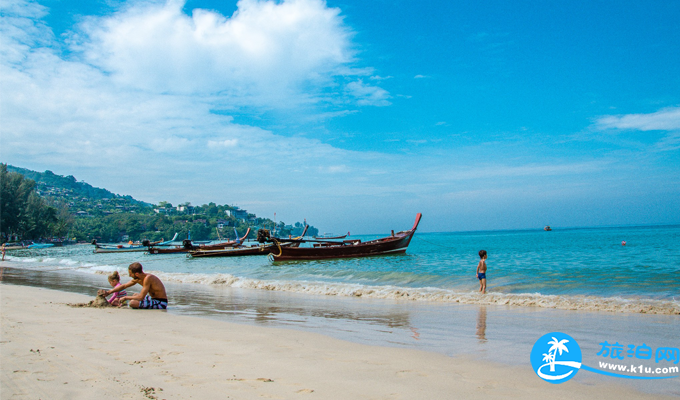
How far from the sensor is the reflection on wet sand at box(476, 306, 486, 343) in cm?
643

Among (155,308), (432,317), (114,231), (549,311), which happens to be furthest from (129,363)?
(114,231)

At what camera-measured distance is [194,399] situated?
3271 millimetres

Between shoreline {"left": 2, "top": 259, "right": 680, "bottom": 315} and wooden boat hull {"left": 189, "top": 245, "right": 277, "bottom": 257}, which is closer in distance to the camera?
shoreline {"left": 2, "top": 259, "right": 680, "bottom": 315}

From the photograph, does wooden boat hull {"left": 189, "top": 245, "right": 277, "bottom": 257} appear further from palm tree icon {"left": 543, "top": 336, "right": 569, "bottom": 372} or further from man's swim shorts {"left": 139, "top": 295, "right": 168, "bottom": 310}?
palm tree icon {"left": 543, "top": 336, "right": 569, "bottom": 372}

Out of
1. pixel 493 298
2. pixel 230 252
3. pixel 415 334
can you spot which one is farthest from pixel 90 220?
pixel 415 334

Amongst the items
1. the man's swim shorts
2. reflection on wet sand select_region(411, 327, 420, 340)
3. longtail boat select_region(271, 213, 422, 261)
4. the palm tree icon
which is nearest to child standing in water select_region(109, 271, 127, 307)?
the man's swim shorts

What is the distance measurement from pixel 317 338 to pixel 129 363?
2.72m

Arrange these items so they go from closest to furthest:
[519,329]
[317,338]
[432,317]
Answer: [317,338] < [519,329] < [432,317]

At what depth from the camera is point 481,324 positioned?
762 cm

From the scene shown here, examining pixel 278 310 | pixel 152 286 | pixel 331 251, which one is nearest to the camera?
pixel 152 286

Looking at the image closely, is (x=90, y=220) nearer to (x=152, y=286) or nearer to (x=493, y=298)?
(x=152, y=286)

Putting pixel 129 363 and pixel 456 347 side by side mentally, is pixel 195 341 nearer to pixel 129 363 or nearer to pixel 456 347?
pixel 129 363

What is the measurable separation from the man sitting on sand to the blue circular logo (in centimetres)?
809

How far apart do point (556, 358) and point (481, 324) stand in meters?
2.62
